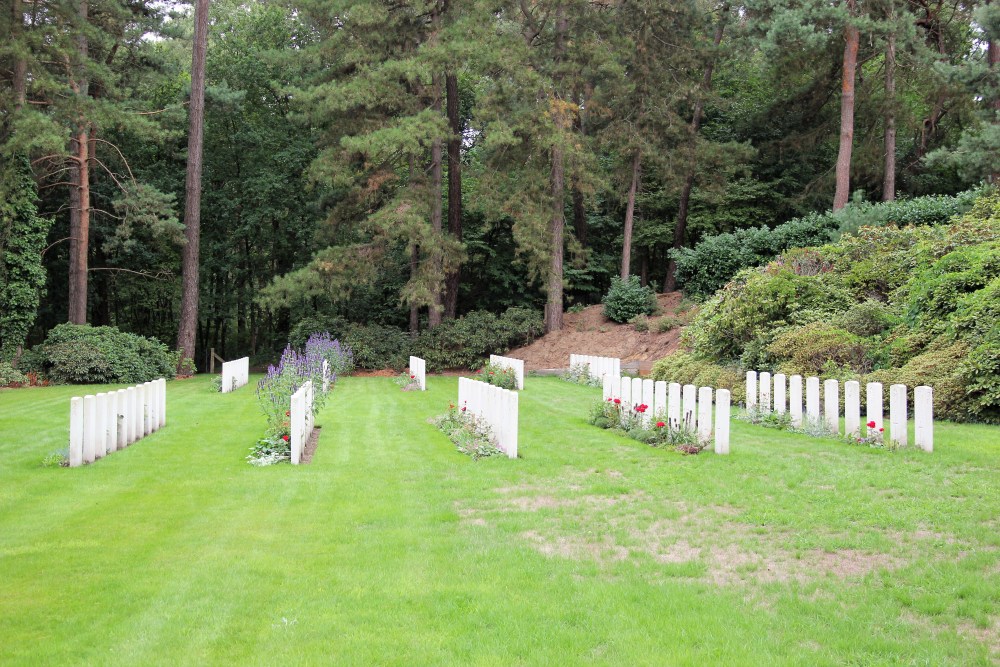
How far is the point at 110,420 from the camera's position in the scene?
941 centimetres

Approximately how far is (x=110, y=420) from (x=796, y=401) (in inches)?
361

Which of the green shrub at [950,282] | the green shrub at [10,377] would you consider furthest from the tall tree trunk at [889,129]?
the green shrub at [10,377]

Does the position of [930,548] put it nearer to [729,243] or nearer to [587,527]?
[587,527]

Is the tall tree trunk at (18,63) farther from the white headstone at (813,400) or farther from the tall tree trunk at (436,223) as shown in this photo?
the white headstone at (813,400)

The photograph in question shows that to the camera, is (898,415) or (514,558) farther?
(898,415)

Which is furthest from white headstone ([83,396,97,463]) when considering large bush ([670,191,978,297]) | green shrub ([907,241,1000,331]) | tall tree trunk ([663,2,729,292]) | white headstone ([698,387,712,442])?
tall tree trunk ([663,2,729,292])

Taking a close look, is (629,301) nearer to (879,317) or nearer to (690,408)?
(879,317)

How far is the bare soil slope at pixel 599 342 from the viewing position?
2262cm

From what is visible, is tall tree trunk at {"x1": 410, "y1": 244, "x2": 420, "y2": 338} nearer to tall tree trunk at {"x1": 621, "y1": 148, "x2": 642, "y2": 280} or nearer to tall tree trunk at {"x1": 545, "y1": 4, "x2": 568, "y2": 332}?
tall tree trunk at {"x1": 545, "y1": 4, "x2": 568, "y2": 332}

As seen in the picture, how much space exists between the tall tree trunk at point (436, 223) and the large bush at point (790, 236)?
8330 millimetres

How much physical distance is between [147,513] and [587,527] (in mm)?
3839

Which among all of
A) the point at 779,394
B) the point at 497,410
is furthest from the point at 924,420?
the point at 497,410

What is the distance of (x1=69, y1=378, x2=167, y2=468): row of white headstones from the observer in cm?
848

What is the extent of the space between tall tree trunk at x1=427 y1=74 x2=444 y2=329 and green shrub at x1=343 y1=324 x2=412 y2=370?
4.56ft
